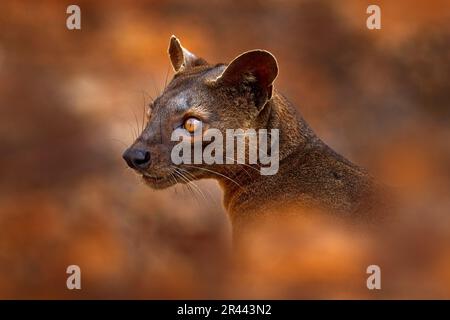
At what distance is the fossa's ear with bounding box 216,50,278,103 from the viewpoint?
6398 millimetres

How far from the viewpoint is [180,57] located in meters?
7.32

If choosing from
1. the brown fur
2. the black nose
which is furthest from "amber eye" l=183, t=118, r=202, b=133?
the black nose

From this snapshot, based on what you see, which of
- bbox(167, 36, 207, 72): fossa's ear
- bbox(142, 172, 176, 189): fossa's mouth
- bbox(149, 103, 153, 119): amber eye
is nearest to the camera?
bbox(142, 172, 176, 189): fossa's mouth

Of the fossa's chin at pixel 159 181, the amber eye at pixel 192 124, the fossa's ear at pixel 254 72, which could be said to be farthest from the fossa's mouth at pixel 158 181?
the fossa's ear at pixel 254 72

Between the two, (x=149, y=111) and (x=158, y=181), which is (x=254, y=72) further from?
(x=158, y=181)

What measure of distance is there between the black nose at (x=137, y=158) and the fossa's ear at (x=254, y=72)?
2.62 feet

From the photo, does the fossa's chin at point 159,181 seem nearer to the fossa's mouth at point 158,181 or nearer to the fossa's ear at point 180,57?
the fossa's mouth at point 158,181

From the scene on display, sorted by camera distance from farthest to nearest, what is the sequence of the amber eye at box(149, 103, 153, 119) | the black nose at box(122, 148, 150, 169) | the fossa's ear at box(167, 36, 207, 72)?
the fossa's ear at box(167, 36, 207, 72)
the amber eye at box(149, 103, 153, 119)
the black nose at box(122, 148, 150, 169)

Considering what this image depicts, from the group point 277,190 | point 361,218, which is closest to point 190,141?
point 277,190

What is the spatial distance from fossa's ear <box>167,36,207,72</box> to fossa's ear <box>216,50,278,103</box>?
2.37ft

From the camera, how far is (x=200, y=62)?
7340 mm

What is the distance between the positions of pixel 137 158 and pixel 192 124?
1.53ft

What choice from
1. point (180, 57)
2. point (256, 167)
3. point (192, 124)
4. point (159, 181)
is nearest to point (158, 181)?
point (159, 181)

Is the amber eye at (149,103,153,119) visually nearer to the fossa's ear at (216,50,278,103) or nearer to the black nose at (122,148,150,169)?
the black nose at (122,148,150,169)
